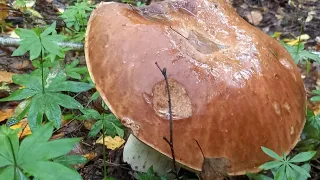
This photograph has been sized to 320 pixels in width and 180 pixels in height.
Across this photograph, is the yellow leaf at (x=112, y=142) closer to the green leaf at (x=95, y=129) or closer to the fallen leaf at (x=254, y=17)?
the green leaf at (x=95, y=129)

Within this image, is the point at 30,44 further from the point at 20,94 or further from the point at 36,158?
the point at 36,158

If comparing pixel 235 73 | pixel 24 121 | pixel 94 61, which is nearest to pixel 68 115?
pixel 24 121

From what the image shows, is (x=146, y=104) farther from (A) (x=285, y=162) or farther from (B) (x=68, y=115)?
(B) (x=68, y=115)

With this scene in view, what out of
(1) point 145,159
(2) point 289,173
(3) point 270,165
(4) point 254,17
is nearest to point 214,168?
(3) point 270,165

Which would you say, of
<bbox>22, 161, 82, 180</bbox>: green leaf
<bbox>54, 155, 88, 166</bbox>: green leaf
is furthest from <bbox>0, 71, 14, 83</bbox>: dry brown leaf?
<bbox>22, 161, 82, 180</bbox>: green leaf

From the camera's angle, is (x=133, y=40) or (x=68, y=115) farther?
(x=68, y=115)

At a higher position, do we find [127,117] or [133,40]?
[133,40]

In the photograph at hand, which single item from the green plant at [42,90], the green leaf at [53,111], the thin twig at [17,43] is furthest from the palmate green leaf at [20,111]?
the thin twig at [17,43]
